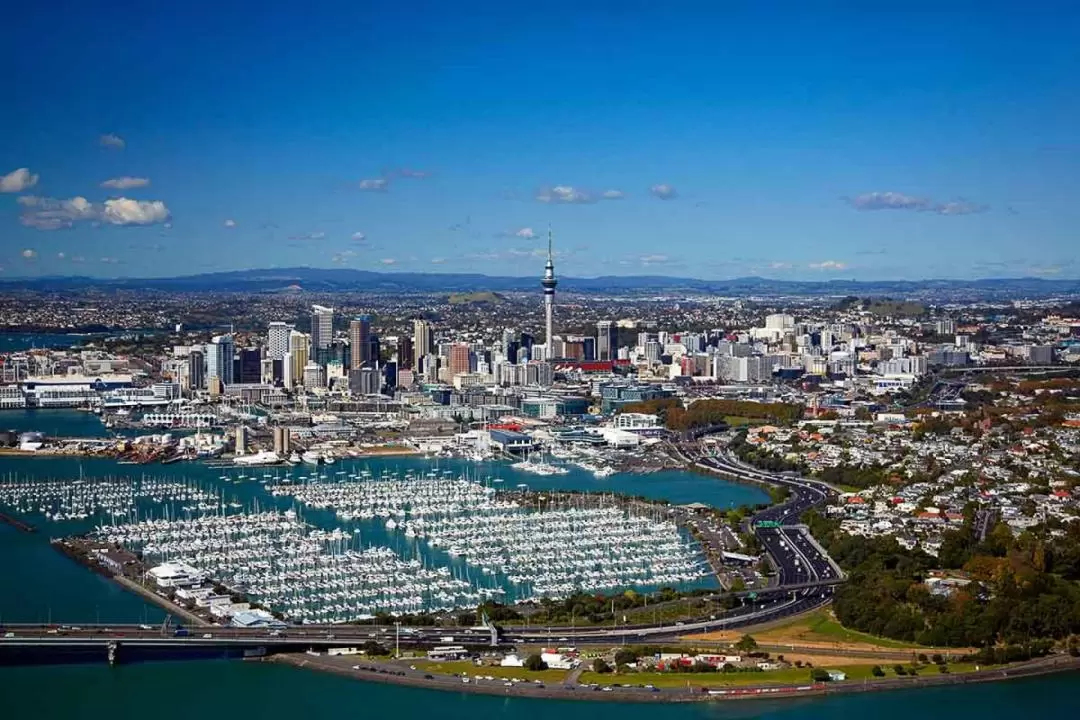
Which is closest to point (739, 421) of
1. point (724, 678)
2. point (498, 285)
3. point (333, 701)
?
point (724, 678)

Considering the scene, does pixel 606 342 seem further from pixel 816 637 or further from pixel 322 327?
pixel 816 637

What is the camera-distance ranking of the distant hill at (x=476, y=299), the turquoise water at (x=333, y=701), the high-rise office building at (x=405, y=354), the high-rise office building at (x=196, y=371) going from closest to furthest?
the turquoise water at (x=333, y=701) → the high-rise office building at (x=196, y=371) → the high-rise office building at (x=405, y=354) → the distant hill at (x=476, y=299)

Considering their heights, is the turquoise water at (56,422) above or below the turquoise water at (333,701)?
above

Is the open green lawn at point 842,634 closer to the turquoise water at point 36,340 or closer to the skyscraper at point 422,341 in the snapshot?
the skyscraper at point 422,341

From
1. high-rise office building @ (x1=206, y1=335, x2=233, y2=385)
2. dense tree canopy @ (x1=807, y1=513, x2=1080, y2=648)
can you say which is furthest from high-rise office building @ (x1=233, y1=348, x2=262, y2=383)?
dense tree canopy @ (x1=807, y1=513, x2=1080, y2=648)

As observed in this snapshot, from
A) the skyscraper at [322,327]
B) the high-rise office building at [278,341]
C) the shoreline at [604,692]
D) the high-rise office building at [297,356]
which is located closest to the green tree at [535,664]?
the shoreline at [604,692]

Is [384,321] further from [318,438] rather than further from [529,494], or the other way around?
[529,494]

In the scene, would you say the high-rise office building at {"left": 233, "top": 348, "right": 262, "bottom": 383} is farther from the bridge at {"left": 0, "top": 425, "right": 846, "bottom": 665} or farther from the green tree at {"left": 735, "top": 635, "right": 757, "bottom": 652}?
the green tree at {"left": 735, "top": 635, "right": 757, "bottom": 652}
